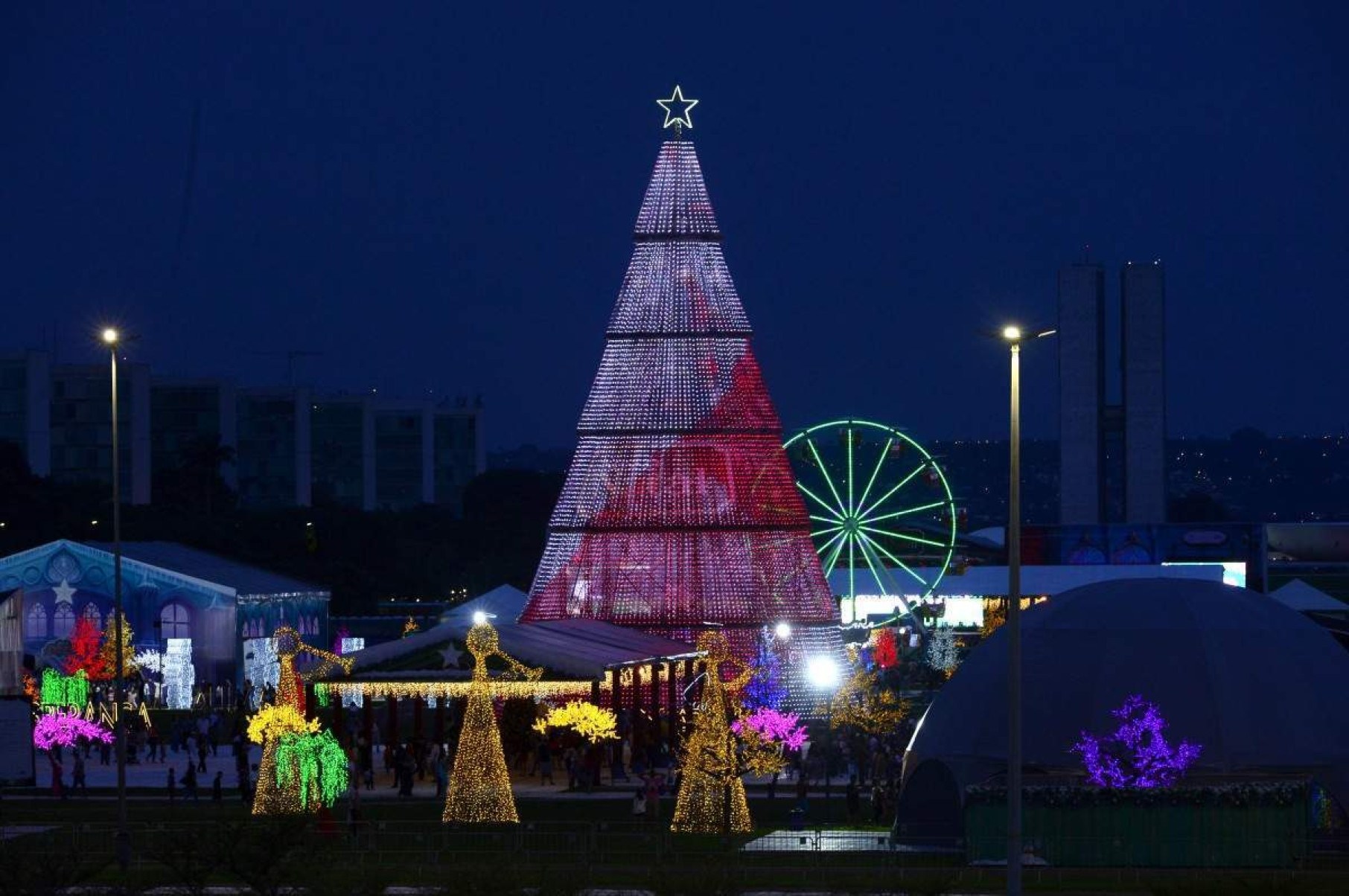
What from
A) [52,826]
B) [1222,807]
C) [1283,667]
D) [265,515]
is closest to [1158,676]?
[1283,667]

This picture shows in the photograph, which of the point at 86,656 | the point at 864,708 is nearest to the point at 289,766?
the point at 864,708

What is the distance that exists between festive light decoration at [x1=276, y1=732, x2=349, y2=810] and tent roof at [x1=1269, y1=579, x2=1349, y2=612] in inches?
2773

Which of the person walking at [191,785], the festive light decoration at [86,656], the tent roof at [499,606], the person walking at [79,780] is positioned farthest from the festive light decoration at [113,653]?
the person walking at [191,785]

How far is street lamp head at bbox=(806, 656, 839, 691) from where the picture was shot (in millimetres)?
68375

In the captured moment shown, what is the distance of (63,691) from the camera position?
235 feet

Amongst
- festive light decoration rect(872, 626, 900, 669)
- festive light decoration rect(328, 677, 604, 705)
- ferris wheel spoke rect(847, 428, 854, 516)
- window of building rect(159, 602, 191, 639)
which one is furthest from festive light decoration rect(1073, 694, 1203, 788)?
window of building rect(159, 602, 191, 639)

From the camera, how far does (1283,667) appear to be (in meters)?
49.9

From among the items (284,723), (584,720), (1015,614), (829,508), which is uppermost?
(829,508)

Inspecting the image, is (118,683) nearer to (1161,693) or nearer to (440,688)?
(440,688)

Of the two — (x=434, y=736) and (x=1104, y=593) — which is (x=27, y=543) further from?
(x=1104, y=593)

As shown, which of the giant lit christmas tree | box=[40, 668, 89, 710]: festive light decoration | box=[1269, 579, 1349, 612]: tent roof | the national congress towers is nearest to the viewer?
the giant lit christmas tree

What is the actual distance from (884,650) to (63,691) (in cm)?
3001

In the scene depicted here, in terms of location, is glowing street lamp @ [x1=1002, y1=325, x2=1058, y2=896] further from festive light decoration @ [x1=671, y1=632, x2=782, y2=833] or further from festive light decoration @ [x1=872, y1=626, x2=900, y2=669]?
festive light decoration @ [x1=872, y1=626, x2=900, y2=669]

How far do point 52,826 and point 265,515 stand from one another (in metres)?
98.2
